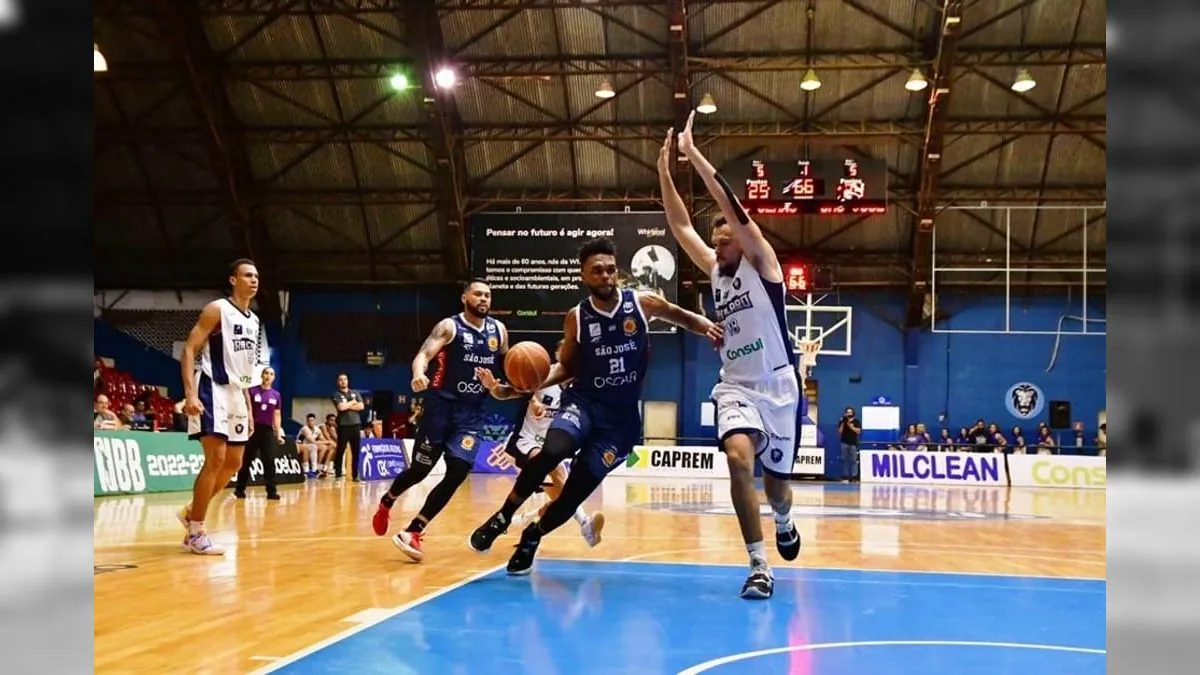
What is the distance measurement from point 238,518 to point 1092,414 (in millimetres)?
21832

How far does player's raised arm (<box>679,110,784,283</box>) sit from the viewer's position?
5.33m

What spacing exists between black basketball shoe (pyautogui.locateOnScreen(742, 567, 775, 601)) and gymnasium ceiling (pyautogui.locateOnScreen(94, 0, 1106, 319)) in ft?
55.5

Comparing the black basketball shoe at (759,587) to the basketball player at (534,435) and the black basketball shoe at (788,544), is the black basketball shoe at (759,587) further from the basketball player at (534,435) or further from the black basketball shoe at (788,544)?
the basketball player at (534,435)

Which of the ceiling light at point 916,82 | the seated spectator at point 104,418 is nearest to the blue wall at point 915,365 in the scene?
the ceiling light at point 916,82

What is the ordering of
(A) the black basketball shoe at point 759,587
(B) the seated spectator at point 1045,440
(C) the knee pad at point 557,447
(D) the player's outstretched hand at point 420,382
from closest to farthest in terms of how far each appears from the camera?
(A) the black basketball shoe at point 759,587
(C) the knee pad at point 557,447
(D) the player's outstretched hand at point 420,382
(B) the seated spectator at point 1045,440

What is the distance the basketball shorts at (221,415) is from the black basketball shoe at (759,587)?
3.59m

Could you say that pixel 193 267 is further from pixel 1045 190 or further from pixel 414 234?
pixel 1045 190

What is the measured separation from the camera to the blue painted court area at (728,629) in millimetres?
3613

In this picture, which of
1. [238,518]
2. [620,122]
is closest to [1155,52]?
[238,518]

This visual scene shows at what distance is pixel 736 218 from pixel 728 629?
7.18 ft

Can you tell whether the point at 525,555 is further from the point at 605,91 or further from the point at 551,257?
the point at 551,257

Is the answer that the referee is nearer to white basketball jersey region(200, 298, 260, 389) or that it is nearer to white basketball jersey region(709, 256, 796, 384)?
white basketball jersey region(200, 298, 260, 389)

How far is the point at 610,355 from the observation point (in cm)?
589

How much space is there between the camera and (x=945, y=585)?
18.6ft
